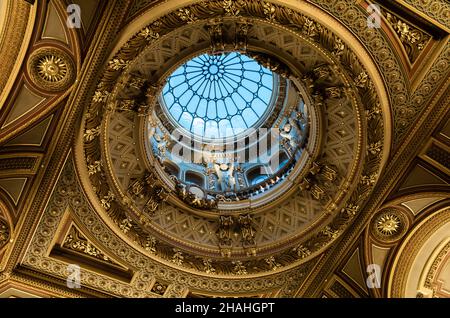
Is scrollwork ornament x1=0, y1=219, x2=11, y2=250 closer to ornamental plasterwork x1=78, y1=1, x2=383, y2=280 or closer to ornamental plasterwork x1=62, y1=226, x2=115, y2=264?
ornamental plasterwork x1=62, y1=226, x2=115, y2=264

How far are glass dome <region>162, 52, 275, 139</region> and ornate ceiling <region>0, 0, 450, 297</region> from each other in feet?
9.86

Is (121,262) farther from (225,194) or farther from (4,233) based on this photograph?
(225,194)

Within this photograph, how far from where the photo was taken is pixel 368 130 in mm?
12375

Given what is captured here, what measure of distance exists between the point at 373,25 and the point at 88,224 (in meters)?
9.03

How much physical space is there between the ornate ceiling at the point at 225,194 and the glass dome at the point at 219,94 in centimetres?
301

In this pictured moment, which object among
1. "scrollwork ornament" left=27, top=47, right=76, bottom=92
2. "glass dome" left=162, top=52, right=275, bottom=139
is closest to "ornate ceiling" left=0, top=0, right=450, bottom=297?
"scrollwork ornament" left=27, top=47, right=76, bottom=92

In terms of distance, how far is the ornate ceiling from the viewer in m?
10.1

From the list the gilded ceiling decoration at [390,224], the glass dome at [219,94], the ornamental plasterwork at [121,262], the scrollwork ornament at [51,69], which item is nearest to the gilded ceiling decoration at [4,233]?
the ornamental plasterwork at [121,262]

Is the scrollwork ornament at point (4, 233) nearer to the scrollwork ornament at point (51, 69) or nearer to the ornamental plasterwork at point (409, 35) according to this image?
the scrollwork ornament at point (51, 69)

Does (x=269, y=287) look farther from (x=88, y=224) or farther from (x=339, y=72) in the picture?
(x=339, y=72)

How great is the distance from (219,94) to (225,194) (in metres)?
5.38

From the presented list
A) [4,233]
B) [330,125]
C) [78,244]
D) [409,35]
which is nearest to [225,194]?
[330,125]

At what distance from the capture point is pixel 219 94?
19.5 metres

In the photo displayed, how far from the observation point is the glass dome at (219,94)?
59.7 feet
